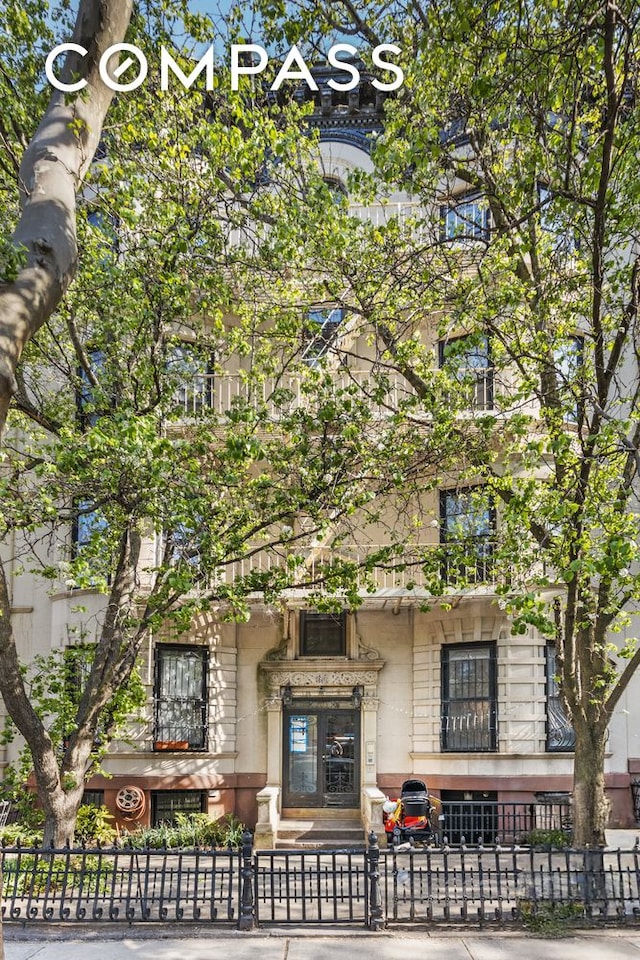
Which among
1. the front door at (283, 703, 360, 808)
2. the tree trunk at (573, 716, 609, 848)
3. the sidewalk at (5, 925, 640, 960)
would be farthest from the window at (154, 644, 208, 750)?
the tree trunk at (573, 716, 609, 848)

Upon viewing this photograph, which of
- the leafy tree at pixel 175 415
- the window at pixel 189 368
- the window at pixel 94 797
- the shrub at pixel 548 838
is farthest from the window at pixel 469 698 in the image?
the window at pixel 189 368

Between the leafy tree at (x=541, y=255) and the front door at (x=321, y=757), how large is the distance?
25.9ft

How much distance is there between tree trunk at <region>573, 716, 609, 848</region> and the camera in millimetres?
10266

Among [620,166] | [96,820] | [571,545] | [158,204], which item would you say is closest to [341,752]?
[96,820]

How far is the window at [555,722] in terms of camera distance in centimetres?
1614

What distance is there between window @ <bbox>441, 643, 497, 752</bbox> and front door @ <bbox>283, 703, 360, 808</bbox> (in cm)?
218

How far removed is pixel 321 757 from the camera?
1786 cm

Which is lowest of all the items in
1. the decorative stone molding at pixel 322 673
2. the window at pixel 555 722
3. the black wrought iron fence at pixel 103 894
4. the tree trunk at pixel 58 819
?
the black wrought iron fence at pixel 103 894

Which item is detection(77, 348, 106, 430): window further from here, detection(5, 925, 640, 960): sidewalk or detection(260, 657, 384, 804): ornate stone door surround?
detection(260, 657, 384, 804): ornate stone door surround

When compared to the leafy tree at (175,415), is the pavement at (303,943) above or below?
below

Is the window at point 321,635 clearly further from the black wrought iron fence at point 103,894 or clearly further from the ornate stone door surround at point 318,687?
the black wrought iron fence at point 103,894

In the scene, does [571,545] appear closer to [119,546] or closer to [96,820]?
[119,546]

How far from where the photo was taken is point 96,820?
48.6 feet

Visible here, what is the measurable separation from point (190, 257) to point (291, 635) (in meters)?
9.29
